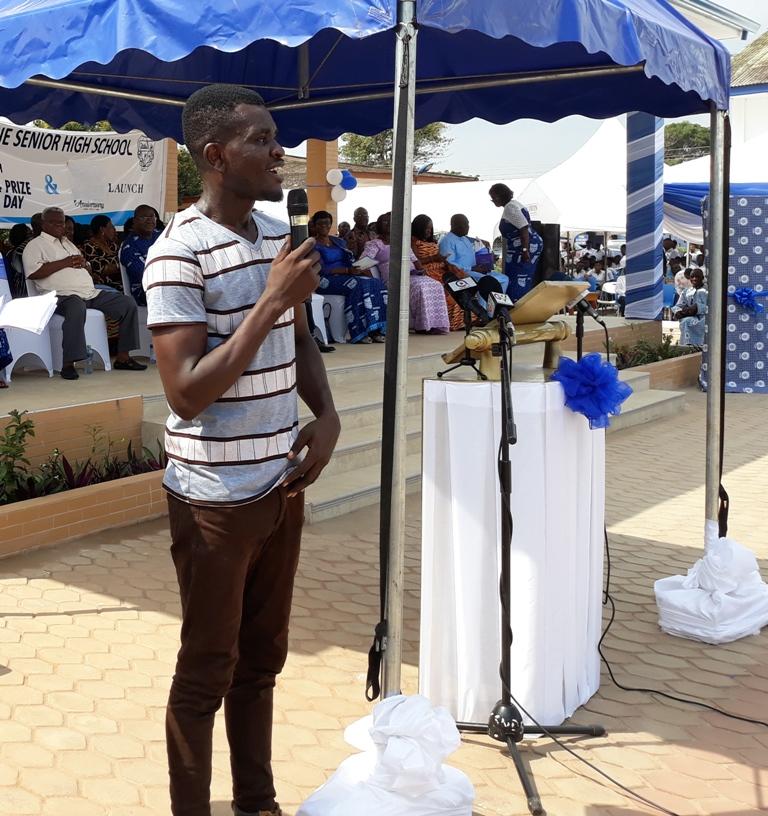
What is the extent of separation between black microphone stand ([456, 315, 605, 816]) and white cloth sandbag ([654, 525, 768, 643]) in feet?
4.31

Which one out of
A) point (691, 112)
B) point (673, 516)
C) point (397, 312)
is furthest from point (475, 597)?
point (673, 516)

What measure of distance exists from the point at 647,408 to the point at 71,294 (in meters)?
5.84

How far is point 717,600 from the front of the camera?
450 centimetres

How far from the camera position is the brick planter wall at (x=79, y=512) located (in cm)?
546

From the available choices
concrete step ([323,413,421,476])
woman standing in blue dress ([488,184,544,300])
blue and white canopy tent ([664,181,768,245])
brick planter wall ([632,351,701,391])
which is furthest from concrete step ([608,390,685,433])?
concrete step ([323,413,421,476])

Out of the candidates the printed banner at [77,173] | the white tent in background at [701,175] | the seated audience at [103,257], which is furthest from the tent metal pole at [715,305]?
the white tent in background at [701,175]

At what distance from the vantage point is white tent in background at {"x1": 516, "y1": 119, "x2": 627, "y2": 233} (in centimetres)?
1995

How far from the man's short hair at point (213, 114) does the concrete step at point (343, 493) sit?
13.3 feet

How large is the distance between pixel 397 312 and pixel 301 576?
2652 mm

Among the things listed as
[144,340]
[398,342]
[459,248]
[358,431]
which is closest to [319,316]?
[144,340]

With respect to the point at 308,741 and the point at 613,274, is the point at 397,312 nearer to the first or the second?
the point at 308,741

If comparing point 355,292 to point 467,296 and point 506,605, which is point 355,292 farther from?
point 506,605

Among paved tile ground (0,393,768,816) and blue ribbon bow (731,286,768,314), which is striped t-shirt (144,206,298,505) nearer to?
paved tile ground (0,393,768,816)

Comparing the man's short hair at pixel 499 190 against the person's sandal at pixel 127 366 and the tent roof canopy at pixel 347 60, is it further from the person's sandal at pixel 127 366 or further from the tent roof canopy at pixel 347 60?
the tent roof canopy at pixel 347 60
